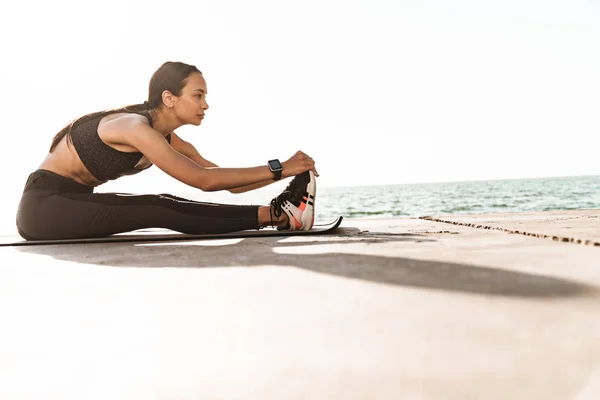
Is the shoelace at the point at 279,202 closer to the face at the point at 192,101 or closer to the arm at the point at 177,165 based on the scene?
the arm at the point at 177,165

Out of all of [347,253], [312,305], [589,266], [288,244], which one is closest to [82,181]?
[288,244]

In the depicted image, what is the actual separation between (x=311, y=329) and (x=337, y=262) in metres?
0.75

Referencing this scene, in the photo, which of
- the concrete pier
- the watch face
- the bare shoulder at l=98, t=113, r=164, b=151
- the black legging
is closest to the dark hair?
the bare shoulder at l=98, t=113, r=164, b=151

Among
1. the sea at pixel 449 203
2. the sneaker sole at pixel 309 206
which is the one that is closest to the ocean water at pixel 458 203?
the sea at pixel 449 203

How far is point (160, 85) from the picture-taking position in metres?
3.05

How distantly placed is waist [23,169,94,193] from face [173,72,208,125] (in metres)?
0.69

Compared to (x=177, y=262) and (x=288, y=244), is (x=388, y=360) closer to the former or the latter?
(x=177, y=262)

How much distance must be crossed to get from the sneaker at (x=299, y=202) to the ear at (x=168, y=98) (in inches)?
30.9

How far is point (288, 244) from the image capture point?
2.35 metres

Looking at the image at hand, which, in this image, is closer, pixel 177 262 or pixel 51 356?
pixel 51 356

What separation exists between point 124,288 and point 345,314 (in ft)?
2.12

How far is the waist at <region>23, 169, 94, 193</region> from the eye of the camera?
290 centimetres

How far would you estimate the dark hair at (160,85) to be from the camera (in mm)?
2983

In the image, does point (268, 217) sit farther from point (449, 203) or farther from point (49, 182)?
point (449, 203)
